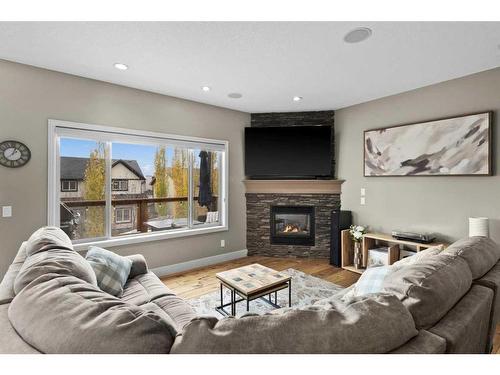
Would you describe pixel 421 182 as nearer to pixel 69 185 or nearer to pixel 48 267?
pixel 48 267

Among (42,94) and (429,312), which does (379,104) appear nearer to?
(429,312)

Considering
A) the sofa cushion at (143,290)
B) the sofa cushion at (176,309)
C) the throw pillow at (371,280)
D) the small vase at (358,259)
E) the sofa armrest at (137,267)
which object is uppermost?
the throw pillow at (371,280)

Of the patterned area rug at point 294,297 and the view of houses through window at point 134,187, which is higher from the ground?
the view of houses through window at point 134,187

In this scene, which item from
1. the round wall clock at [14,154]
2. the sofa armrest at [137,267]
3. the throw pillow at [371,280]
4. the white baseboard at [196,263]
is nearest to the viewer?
the throw pillow at [371,280]

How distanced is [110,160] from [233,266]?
2.32 meters

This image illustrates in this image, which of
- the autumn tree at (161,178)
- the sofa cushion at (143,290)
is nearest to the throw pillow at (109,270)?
the sofa cushion at (143,290)

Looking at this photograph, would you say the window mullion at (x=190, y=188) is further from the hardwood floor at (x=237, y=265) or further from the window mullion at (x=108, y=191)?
the window mullion at (x=108, y=191)

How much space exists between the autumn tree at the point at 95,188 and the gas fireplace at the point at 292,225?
2633 mm

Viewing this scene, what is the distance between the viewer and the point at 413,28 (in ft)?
6.19

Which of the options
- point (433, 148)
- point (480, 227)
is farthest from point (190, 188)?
point (480, 227)

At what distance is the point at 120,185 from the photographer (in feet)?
10.8

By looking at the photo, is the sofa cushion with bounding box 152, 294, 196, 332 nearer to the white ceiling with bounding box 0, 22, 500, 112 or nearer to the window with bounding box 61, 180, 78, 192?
the window with bounding box 61, 180, 78, 192

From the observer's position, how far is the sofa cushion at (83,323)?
2.19 feet

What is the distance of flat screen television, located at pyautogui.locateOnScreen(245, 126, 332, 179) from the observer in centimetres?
408
